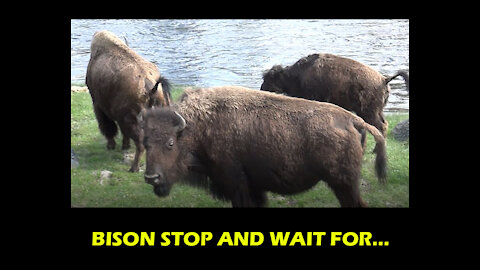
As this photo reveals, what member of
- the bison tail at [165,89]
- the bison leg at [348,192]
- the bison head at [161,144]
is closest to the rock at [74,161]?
the bison tail at [165,89]

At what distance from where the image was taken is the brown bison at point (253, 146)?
4891 millimetres

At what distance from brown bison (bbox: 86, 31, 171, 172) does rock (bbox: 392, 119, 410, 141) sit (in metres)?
4.54

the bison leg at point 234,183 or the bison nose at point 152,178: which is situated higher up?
the bison nose at point 152,178

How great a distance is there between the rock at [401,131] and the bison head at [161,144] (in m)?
5.41

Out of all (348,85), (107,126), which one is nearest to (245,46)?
(348,85)

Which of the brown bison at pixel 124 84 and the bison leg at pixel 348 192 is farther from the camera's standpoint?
the brown bison at pixel 124 84

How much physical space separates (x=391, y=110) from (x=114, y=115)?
6420mm

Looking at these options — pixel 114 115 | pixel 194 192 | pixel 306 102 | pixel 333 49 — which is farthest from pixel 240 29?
pixel 306 102

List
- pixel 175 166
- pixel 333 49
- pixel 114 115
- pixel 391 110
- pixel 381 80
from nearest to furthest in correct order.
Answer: pixel 175 166
pixel 114 115
pixel 381 80
pixel 391 110
pixel 333 49

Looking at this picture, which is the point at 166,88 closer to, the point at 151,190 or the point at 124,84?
the point at 124,84

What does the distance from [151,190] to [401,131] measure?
500cm

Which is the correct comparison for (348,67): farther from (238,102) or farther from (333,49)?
(333,49)

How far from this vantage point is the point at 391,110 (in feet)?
35.9

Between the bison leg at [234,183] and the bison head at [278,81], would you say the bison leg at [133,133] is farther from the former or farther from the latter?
the bison head at [278,81]
